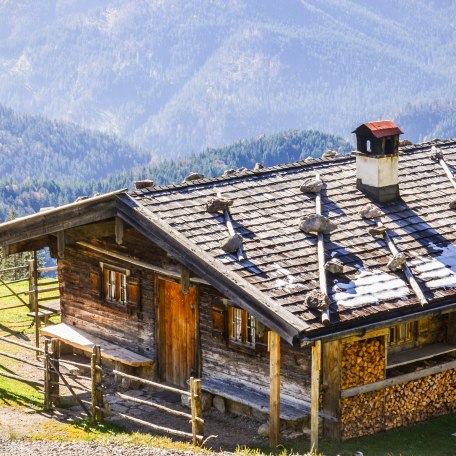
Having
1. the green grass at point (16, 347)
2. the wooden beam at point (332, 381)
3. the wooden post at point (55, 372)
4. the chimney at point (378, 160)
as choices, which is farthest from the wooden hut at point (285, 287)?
the wooden post at point (55, 372)

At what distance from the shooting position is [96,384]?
17.1 m

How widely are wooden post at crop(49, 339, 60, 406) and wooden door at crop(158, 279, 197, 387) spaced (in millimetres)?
2268

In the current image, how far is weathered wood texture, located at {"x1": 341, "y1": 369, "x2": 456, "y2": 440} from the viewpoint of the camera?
16.3 meters

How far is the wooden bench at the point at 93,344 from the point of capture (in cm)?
1919

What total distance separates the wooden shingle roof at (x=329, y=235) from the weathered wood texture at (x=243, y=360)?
1.21 m

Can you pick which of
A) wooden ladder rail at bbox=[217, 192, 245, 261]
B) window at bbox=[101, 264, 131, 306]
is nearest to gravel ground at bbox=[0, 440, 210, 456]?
wooden ladder rail at bbox=[217, 192, 245, 261]

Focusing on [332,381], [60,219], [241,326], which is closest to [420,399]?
[332,381]

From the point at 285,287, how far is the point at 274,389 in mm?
1616

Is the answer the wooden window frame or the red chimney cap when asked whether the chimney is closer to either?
the red chimney cap

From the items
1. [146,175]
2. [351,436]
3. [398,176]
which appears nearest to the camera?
[351,436]

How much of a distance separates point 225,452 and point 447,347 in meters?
4.98

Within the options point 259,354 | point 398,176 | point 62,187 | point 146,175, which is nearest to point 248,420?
point 259,354

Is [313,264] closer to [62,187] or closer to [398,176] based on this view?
[398,176]

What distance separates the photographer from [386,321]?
622 inches
